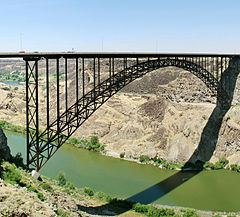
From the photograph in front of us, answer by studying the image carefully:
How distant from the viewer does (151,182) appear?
27.2 meters

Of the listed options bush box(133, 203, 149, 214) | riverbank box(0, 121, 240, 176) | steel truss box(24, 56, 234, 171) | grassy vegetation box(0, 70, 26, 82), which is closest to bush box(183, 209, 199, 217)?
bush box(133, 203, 149, 214)

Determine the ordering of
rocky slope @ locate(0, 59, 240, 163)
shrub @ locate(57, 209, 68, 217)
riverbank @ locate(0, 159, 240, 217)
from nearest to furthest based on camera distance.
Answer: riverbank @ locate(0, 159, 240, 217)
shrub @ locate(57, 209, 68, 217)
rocky slope @ locate(0, 59, 240, 163)

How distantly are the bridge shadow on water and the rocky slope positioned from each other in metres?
0.10

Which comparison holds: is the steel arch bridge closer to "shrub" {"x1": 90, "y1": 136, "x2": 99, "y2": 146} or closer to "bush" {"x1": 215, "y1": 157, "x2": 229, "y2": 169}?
"shrub" {"x1": 90, "y1": 136, "x2": 99, "y2": 146}

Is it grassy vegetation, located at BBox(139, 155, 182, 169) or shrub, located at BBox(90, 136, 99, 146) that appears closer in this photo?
grassy vegetation, located at BBox(139, 155, 182, 169)

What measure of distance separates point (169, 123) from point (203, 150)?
6033mm

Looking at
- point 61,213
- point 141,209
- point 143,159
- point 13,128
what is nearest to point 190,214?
point 141,209

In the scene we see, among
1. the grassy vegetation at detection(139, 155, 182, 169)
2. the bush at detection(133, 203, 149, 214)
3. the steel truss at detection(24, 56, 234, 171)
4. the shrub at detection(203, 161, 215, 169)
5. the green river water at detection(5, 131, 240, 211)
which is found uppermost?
the steel truss at detection(24, 56, 234, 171)

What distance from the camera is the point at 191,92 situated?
38406mm

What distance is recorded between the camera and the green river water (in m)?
23.3

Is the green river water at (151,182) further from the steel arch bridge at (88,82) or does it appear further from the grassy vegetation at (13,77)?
the grassy vegetation at (13,77)

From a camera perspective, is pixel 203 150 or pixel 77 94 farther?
pixel 203 150

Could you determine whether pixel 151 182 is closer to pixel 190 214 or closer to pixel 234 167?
pixel 190 214

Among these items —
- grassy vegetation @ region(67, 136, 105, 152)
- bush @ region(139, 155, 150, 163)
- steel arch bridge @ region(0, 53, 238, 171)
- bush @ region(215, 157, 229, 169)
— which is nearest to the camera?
steel arch bridge @ region(0, 53, 238, 171)
